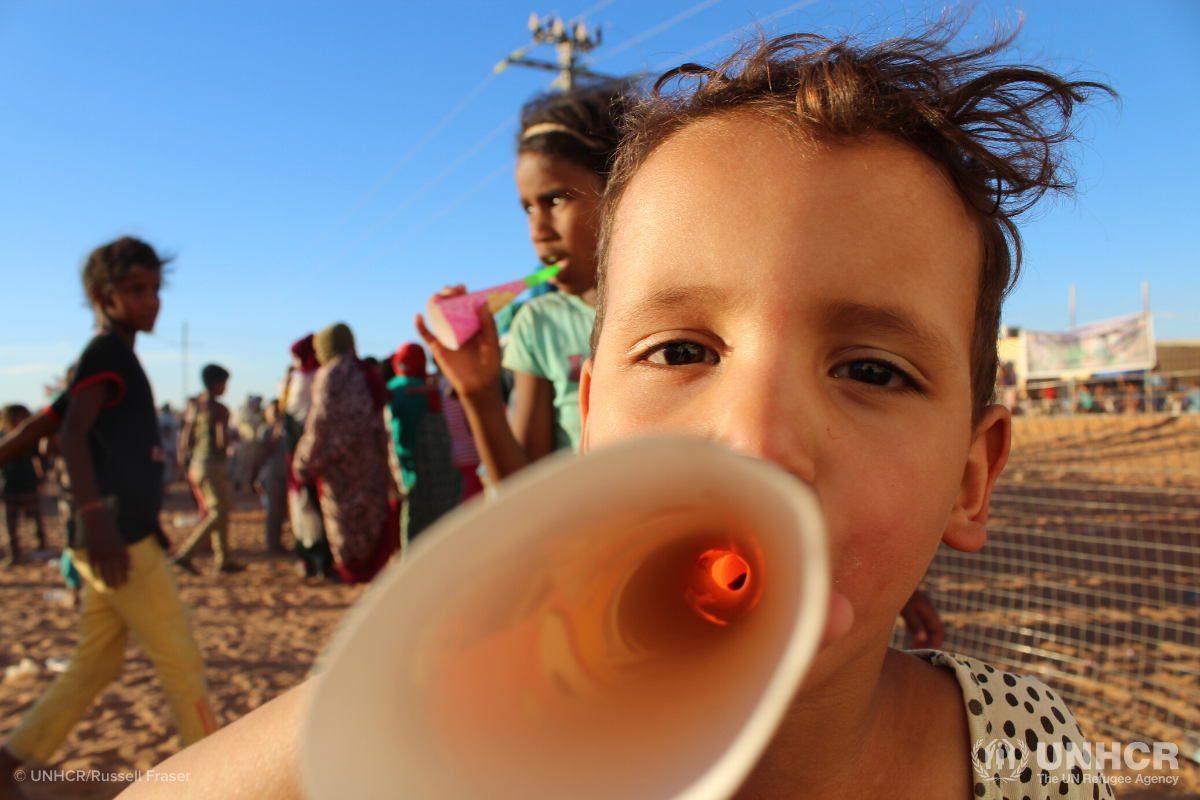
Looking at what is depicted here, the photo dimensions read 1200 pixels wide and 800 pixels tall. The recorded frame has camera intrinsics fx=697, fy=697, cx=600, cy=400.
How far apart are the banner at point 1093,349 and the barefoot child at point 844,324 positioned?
15233 millimetres

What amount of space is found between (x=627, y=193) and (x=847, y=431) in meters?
0.44

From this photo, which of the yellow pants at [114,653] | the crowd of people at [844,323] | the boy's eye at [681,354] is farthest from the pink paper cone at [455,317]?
the yellow pants at [114,653]

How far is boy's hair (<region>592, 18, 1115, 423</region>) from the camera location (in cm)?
86

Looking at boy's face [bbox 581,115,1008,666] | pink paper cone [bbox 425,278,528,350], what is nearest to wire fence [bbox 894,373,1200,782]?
pink paper cone [bbox 425,278,528,350]

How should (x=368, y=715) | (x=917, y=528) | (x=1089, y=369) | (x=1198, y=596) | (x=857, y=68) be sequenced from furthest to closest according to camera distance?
(x=1089, y=369)
(x=1198, y=596)
(x=857, y=68)
(x=917, y=528)
(x=368, y=715)

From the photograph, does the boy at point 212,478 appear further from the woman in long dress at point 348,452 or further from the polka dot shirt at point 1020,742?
the polka dot shirt at point 1020,742

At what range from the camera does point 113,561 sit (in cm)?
315

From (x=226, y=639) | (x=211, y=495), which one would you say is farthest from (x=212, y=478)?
(x=226, y=639)

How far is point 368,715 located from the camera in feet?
1.51

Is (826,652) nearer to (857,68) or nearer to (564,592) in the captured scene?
(564,592)

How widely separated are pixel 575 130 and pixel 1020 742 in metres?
2.08

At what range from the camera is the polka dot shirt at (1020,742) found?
3.34 feet

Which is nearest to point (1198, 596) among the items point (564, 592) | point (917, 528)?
point (917, 528)

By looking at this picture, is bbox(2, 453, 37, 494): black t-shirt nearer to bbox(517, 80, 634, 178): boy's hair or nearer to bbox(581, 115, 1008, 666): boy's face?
bbox(517, 80, 634, 178): boy's hair
